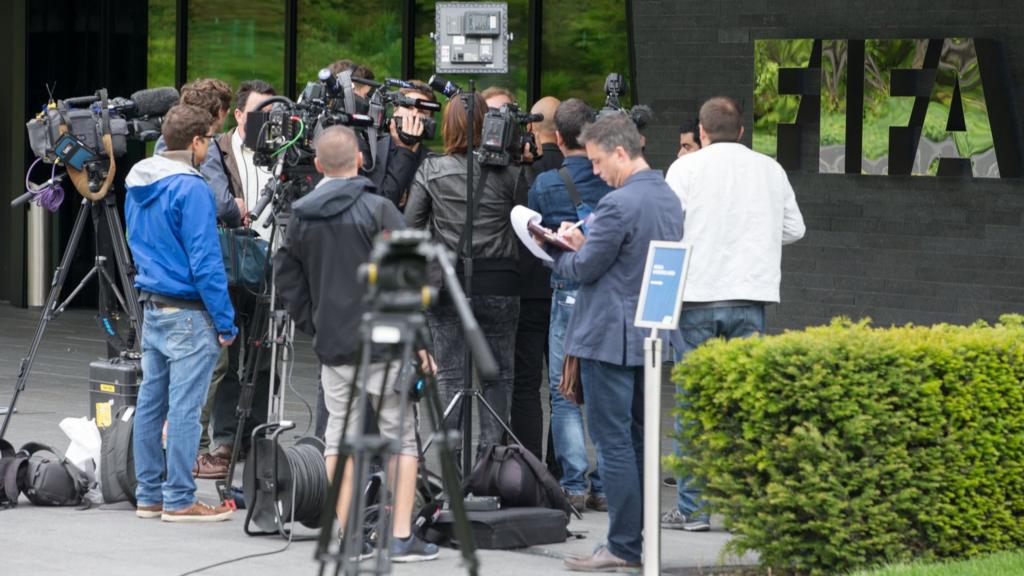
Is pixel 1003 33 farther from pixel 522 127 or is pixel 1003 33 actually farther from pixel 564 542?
pixel 564 542

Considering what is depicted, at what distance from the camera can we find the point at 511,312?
27.5 feet

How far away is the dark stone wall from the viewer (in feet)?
39.1

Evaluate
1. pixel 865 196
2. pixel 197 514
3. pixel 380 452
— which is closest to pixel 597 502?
pixel 197 514

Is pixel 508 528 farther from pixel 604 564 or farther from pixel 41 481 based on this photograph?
pixel 41 481

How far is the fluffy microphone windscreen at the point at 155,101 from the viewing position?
9.09m

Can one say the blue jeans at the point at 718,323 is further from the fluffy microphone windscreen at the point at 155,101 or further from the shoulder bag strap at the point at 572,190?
the fluffy microphone windscreen at the point at 155,101

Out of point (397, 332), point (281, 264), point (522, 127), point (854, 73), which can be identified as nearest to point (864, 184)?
point (854, 73)

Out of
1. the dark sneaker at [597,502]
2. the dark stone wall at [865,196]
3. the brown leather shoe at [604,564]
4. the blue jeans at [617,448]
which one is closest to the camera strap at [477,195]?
the blue jeans at [617,448]

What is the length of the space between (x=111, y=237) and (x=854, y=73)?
6.11 m

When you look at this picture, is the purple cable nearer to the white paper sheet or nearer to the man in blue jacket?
the man in blue jacket

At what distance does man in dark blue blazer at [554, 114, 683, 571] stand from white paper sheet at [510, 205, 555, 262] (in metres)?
0.46

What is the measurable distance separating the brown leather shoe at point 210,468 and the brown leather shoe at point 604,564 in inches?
110

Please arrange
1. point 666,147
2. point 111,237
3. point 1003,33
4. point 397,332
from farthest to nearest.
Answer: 1. point 666,147
2. point 1003,33
3. point 111,237
4. point 397,332

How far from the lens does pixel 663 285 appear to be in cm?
659
